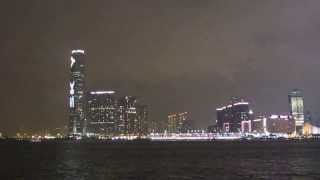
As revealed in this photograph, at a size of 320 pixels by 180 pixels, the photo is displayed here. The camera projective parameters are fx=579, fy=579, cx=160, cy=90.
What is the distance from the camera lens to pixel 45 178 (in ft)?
234

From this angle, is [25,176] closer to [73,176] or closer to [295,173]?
[73,176]

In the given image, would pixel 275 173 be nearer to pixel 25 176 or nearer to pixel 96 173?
pixel 96 173

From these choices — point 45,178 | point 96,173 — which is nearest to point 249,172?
point 96,173

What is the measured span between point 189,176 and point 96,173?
1475 cm

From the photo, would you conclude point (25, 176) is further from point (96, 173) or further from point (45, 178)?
point (96, 173)

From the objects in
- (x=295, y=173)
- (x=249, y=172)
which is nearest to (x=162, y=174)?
(x=249, y=172)

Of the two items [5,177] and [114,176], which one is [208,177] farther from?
[5,177]

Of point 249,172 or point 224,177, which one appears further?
point 249,172

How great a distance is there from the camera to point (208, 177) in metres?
70.3

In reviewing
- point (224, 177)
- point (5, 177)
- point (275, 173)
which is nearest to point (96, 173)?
point (5, 177)

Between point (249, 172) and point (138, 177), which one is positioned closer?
point (138, 177)

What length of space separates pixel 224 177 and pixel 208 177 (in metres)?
1.97

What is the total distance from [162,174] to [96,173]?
32.4 ft

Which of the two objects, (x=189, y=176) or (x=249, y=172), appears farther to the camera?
(x=249, y=172)
